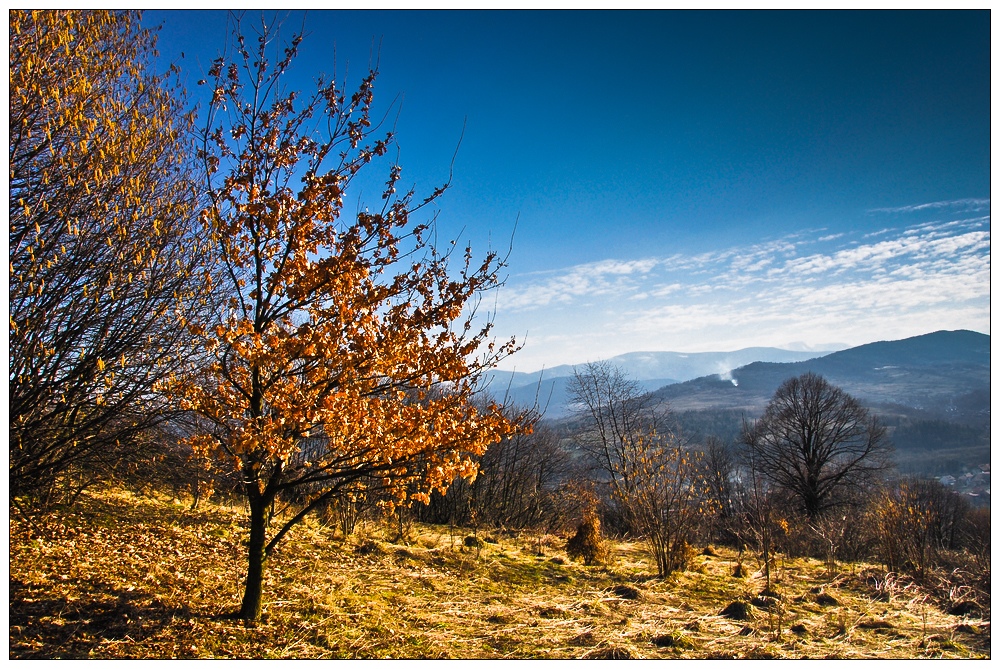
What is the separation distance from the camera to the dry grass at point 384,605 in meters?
4.41

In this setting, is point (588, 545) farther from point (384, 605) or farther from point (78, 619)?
point (78, 619)

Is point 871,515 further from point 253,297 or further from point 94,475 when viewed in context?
point 94,475

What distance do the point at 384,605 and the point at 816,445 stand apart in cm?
2491

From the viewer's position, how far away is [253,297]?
4.33 metres

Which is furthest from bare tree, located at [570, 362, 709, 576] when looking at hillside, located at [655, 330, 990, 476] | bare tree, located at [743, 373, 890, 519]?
hillside, located at [655, 330, 990, 476]

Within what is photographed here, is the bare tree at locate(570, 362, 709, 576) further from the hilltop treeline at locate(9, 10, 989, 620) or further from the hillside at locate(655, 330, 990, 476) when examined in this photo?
the hillside at locate(655, 330, 990, 476)

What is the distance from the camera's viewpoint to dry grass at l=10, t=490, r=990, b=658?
441cm

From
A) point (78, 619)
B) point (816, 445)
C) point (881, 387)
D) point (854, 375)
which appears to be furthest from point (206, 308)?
point (854, 375)

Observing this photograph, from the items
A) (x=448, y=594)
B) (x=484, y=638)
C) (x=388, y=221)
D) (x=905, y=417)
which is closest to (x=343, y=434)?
(x=388, y=221)

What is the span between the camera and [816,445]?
24812mm

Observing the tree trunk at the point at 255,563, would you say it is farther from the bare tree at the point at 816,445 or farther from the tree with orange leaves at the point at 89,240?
the bare tree at the point at 816,445

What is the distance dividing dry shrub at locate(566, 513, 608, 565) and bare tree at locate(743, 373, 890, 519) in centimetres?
1653

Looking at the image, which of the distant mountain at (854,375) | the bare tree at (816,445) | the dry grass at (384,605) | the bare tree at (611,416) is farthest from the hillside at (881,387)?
the dry grass at (384,605)

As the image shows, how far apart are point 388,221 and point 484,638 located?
4073 millimetres
